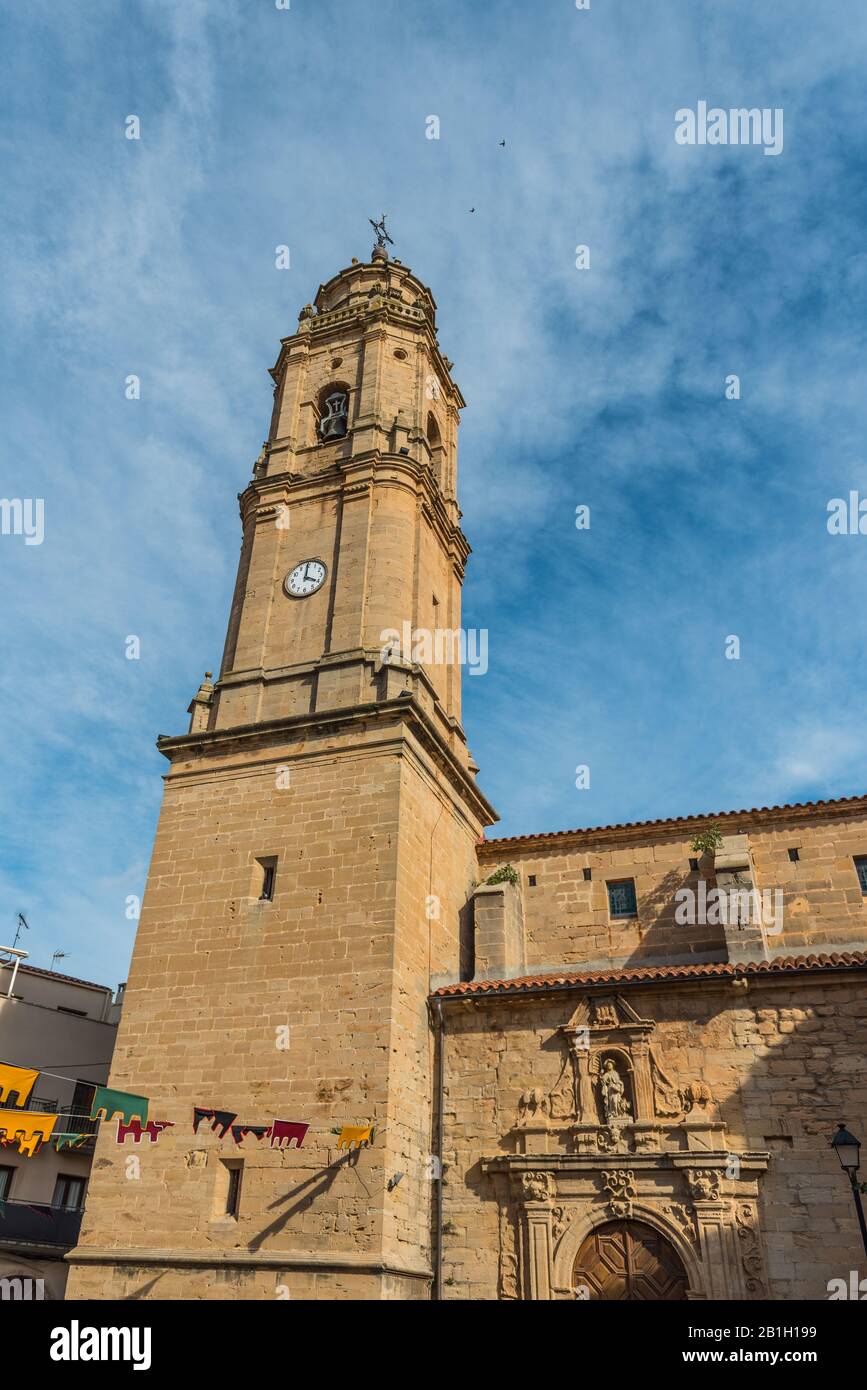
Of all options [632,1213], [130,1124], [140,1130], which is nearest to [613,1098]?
[632,1213]

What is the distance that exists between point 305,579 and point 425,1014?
30.3 feet

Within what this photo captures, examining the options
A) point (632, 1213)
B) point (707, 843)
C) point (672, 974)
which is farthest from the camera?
point (707, 843)

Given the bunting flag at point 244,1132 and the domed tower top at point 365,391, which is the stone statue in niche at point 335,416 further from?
the bunting flag at point 244,1132

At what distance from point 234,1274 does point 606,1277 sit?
5.23m

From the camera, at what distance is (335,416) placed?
23188 millimetres

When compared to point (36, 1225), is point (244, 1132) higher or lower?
higher

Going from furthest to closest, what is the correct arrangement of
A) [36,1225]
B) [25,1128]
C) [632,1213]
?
[36,1225] < [632,1213] < [25,1128]

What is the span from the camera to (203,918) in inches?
643

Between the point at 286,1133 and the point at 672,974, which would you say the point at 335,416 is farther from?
the point at 286,1133

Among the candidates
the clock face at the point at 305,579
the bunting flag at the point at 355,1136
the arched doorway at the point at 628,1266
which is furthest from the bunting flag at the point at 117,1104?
the clock face at the point at 305,579

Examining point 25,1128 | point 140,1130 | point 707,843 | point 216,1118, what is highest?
point 707,843

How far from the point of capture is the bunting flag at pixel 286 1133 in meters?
13.4

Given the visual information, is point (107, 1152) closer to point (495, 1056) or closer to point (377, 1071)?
point (377, 1071)

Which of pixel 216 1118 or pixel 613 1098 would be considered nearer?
pixel 216 1118
